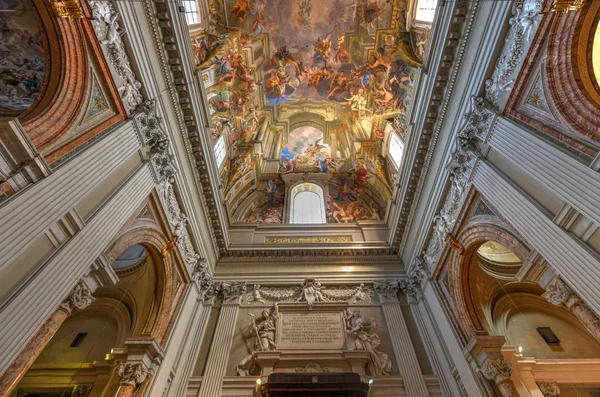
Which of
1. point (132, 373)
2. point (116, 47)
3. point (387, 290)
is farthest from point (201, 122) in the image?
point (387, 290)

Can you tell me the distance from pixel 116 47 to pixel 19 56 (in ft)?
5.91

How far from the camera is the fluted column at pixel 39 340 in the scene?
3.66m

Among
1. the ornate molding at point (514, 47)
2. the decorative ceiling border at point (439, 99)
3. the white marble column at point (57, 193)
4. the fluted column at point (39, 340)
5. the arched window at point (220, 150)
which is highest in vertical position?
the arched window at point (220, 150)

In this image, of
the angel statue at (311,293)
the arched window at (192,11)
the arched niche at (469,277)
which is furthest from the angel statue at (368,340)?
the arched window at (192,11)

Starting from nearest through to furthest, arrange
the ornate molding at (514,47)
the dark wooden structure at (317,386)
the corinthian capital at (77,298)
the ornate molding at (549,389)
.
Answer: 1. the corinthian capital at (77,298)
2. the ornate molding at (514,47)
3. the dark wooden structure at (317,386)
4. the ornate molding at (549,389)

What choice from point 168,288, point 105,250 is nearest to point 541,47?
point 105,250

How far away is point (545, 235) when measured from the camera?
4.42 metres

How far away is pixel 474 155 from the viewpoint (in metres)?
6.11

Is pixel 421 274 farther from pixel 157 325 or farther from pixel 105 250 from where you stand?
pixel 105 250

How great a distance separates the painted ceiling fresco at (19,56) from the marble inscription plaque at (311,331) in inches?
315

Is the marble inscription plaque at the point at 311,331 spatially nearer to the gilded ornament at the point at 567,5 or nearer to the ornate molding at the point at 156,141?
the ornate molding at the point at 156,141

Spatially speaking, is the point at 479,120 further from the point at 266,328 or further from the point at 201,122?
the point at 266,328

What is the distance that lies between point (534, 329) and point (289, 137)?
14632 millimetres

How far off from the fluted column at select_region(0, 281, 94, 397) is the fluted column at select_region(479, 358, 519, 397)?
7860 millimetres
